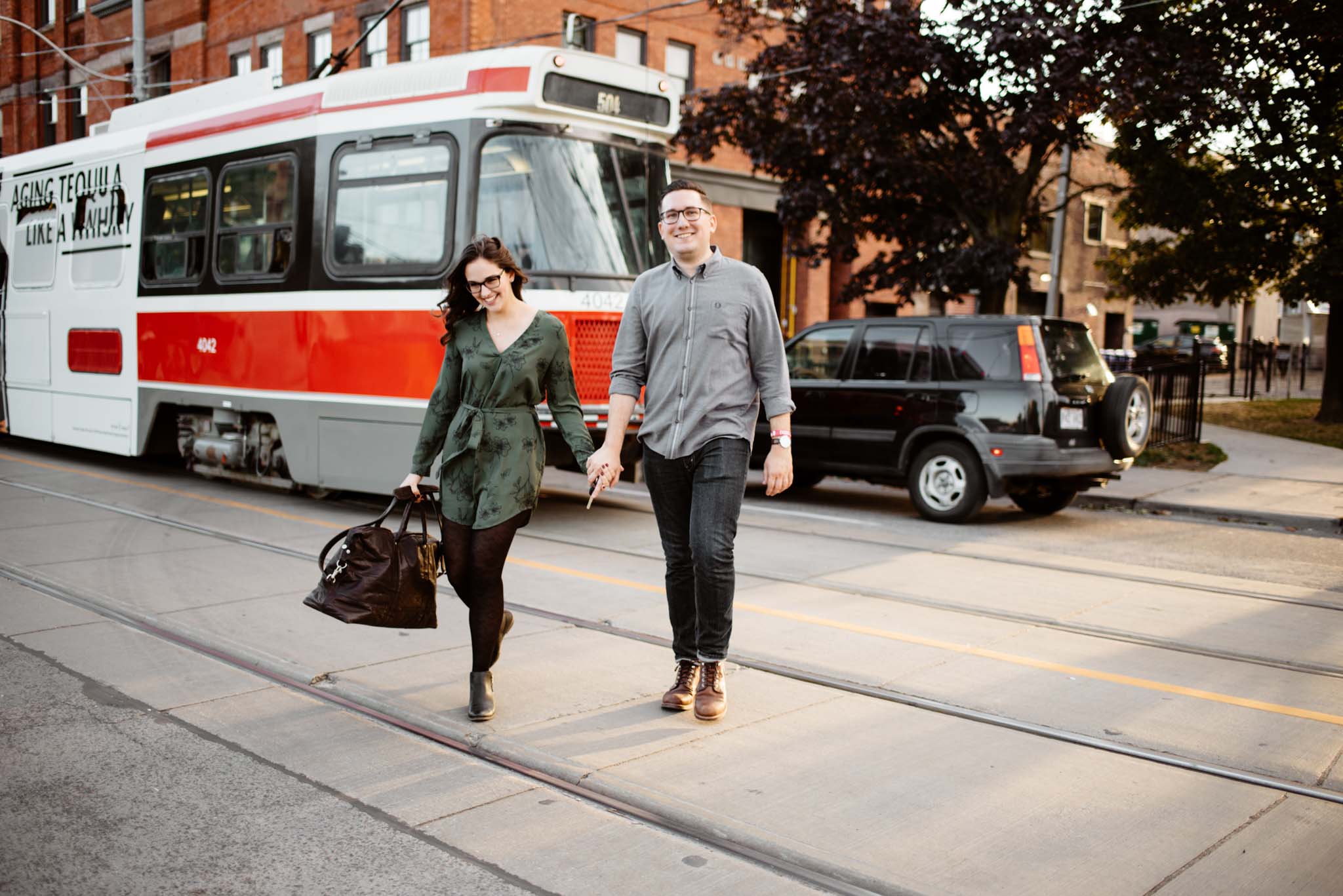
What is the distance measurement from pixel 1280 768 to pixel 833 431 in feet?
23.6

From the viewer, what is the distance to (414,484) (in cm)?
487

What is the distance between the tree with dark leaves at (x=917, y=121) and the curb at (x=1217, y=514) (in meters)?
4.14

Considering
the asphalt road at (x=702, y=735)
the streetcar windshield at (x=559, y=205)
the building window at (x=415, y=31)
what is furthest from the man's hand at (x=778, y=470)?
the building window at (x=415, y=31)

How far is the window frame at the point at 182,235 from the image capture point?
37.4 feet

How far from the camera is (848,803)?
4078 mm

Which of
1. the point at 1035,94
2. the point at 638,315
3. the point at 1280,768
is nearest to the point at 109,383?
the point at 638,315

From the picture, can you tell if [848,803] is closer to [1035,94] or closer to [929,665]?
[929,665]

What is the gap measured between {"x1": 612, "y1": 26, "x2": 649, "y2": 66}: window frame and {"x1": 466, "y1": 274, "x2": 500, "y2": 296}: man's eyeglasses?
818 inches

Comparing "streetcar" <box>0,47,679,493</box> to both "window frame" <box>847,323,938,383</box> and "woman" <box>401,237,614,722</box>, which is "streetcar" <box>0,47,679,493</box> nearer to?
"window frame" <box>847,323,938,383</box>

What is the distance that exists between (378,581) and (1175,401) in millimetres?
14205

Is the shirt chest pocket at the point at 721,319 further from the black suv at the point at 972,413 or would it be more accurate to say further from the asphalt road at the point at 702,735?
the black suv at the point at 972,413

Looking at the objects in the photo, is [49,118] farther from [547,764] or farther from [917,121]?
[547,764]

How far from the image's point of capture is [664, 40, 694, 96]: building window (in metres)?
25.4

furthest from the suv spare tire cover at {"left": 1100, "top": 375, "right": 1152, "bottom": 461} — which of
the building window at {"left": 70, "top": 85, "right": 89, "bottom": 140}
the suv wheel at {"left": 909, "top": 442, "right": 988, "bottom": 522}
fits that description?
the building window at {"left": 70, "top": 85, "right": 89, "bottom": 140}
